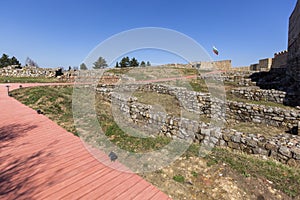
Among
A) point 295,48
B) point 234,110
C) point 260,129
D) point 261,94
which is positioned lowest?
point 260,129

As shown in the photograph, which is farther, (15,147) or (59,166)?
(15,147)

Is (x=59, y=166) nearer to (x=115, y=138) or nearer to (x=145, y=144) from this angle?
(x=115, y=138)

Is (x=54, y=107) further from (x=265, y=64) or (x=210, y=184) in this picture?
(x=265, y=64)

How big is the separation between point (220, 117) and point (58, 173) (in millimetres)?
8840

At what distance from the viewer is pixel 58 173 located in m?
3.36

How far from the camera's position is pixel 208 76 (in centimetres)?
1908

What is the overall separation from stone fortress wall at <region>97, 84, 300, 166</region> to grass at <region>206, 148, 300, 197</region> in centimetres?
38

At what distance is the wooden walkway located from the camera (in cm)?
285

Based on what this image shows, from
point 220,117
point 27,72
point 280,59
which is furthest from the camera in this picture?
point 27,72

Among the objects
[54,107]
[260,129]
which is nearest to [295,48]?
[260,129]

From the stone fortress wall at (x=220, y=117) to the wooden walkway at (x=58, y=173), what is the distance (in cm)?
295

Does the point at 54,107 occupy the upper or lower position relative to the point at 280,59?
lower

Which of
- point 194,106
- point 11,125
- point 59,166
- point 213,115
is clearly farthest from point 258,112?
point 11,125

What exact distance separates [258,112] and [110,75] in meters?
20.7
